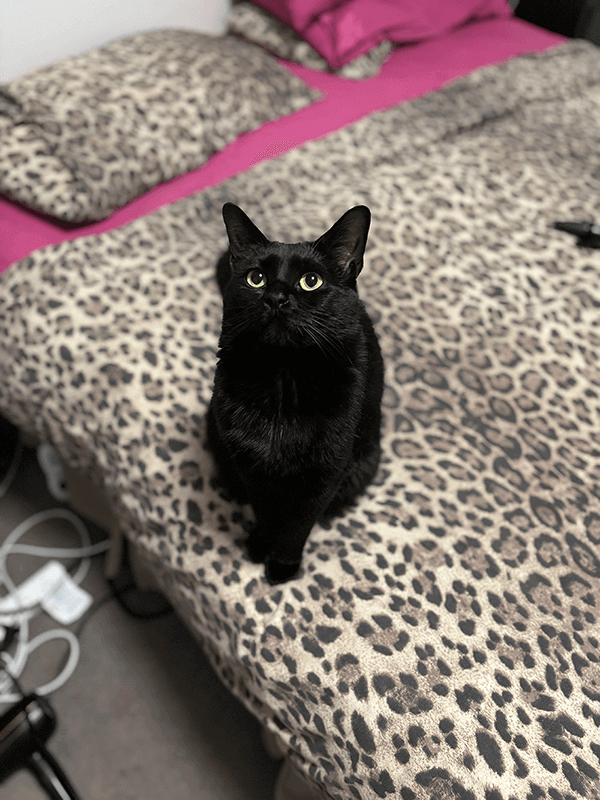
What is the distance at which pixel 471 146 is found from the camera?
5.35ft

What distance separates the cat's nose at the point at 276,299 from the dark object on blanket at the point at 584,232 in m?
1.07

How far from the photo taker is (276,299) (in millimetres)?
648

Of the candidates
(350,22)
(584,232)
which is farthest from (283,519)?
(350,22)

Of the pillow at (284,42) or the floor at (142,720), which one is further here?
the pillow at (284,42)

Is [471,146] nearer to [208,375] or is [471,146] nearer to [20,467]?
[208,375]

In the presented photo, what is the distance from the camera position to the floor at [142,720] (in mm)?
1122

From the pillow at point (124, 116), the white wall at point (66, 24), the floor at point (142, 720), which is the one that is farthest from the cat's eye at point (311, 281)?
the white wall at point (66, 24)

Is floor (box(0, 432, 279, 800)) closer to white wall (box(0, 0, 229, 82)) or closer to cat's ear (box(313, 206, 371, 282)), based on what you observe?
cat's ear (box(313, 206, 371, 282))

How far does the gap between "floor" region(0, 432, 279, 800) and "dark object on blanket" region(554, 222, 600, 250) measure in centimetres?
141

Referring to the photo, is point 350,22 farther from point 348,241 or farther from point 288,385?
point 288,385

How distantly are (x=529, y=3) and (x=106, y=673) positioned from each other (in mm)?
3637

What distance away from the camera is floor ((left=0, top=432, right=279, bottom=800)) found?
1122 mm

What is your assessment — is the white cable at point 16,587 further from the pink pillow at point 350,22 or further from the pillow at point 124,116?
the pink pillow at point 350,22

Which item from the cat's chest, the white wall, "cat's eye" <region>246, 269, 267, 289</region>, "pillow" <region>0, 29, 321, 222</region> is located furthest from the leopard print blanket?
the white wall
